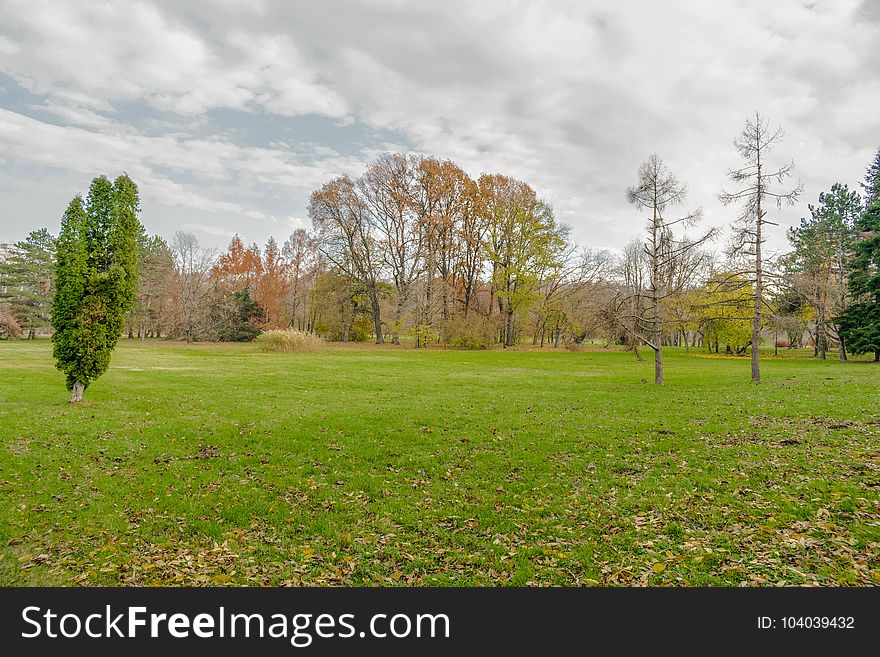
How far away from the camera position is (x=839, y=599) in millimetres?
3920

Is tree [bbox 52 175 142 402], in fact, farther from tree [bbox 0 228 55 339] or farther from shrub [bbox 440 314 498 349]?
tree [bbox 0 228 55 339]

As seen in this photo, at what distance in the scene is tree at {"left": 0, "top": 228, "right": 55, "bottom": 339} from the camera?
146 feet

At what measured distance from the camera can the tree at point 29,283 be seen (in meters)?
44.5

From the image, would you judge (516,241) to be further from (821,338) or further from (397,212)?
(821,338)

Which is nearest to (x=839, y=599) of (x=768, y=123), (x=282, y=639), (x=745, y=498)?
(x=745, y=498)

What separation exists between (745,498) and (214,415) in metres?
11.6

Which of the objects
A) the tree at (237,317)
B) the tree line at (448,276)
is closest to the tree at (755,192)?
the tree line at (448,276)

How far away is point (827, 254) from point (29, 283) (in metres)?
73.9

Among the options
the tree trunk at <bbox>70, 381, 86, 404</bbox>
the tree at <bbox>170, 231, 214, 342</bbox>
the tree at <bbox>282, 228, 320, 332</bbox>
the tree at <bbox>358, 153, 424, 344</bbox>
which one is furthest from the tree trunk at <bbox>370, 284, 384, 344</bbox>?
the tree trunk at <bbox>70, 381, 86, 404</bbox>

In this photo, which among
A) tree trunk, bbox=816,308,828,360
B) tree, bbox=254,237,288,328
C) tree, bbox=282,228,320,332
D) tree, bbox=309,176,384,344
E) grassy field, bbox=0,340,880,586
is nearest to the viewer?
grassy field, bbox=0,340,880,586

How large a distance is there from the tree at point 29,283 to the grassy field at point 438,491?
137ft

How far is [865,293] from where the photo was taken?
31.4m

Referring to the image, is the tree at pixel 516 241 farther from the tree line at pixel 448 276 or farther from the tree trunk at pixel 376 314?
the tree trunk at pixel 376 314

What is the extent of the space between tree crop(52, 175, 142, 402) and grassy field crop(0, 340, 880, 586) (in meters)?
1.36
